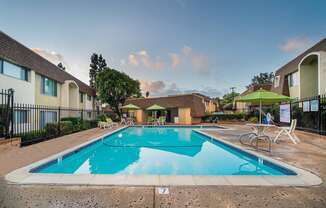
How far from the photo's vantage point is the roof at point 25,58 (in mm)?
11042

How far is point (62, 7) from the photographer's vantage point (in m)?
11.1

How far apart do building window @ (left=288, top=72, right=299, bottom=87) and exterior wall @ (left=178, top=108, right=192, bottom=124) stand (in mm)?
11996

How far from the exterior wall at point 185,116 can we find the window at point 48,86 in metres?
15.7

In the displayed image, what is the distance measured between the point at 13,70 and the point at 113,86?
1535 cm

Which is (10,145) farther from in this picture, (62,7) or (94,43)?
(94,43)

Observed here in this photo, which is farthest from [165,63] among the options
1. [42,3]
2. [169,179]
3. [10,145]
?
[169,179]

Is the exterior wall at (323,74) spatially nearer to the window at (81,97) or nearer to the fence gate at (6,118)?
the fence gate at (6,118)

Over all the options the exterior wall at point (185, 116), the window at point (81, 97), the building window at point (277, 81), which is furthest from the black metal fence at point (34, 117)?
the building window at point (277, 81)

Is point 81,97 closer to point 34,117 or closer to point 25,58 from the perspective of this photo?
point 34,117

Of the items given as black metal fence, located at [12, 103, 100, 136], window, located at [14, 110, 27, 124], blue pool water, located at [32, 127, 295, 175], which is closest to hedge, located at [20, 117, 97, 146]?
black metal fence, located at [12, 103, 100, 136]

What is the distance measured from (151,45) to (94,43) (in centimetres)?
489

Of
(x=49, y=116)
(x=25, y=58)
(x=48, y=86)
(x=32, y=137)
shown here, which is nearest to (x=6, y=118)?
(x=32, y=137)

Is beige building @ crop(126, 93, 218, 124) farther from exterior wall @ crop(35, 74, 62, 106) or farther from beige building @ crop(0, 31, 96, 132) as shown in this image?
exterior wall @ crop(35, 74, 62, 106)

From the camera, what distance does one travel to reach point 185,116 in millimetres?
26609
